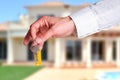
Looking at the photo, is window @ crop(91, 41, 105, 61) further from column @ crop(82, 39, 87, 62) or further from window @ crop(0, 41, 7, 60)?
window @ crop(0, 41, 7, 60)

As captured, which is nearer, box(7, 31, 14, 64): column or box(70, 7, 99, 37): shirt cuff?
box(70, 7, 99, 37): shirt cuff

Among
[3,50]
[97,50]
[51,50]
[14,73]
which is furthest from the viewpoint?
[3,50]

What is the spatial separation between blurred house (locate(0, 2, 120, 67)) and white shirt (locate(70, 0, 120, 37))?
29740mm

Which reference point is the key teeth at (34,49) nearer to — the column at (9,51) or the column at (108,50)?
the column at (9,51)

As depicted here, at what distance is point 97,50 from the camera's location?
1340 inches

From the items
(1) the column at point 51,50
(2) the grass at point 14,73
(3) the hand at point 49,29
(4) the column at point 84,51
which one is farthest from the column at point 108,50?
(3) the hand at point 49,29

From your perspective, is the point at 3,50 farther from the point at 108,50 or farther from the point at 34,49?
the point at 34,49

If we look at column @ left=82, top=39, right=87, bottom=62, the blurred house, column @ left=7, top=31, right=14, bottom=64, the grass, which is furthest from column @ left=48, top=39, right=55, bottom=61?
the grass

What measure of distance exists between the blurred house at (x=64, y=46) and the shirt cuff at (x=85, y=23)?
29738 millimetres

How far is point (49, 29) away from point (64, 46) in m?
32.0

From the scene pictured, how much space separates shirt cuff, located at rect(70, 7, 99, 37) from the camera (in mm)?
1216

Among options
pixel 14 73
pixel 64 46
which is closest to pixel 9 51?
pixel 64 46

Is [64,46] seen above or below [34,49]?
above

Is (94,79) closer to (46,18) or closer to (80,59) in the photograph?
(80,59)
